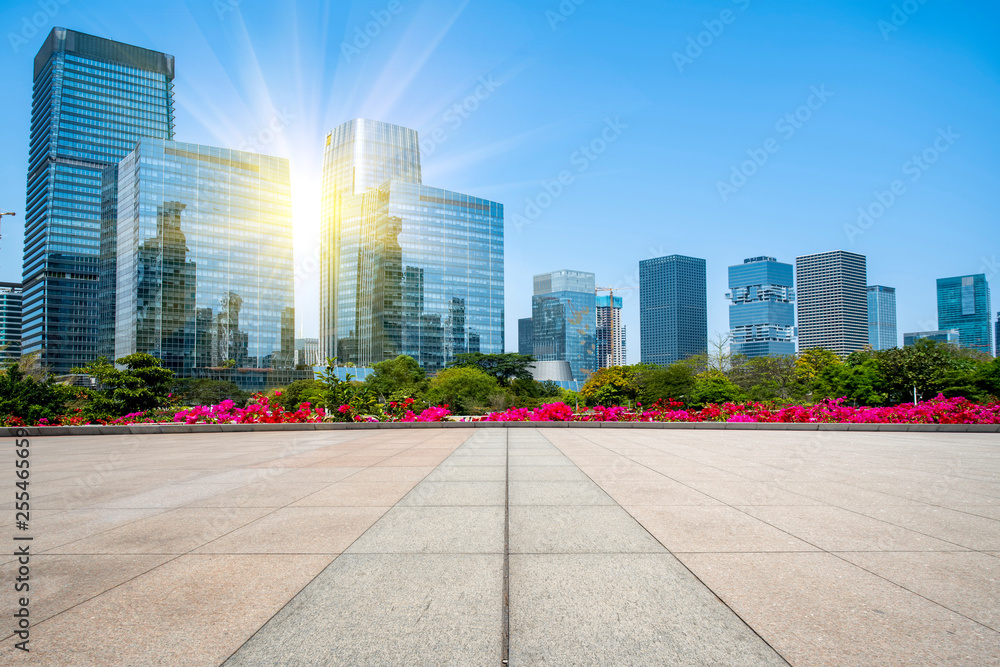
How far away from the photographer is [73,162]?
170375 millimetres

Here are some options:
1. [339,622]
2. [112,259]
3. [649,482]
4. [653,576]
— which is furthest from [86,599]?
[112,259]

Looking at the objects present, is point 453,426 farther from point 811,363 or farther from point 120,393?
point 811,363

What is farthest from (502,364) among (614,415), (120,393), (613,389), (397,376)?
(120,393)

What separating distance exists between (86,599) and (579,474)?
6572 mm

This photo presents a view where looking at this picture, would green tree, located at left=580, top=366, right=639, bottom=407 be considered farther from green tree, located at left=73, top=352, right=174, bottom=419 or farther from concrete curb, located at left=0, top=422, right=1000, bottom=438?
green tree, located at left=73, top=352, right=174, bottom=419

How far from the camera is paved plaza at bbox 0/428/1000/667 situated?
2930mm

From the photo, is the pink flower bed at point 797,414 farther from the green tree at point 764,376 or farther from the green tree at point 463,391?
the green tree at point 463,391

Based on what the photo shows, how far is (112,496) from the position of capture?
281 inches

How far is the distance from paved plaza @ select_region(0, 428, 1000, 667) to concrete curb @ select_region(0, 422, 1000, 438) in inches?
388

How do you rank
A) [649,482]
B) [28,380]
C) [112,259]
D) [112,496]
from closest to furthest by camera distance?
[112,496] → [649,482] → [28,380] → [112,259]

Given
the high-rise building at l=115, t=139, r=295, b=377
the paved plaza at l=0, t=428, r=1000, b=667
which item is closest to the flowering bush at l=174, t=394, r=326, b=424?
the paved plaza at l=0, t=428, r=1000, b=667

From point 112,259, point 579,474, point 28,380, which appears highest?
point 112,259

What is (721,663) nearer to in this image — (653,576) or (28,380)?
(653,576)

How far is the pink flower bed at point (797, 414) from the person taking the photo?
1786 centimetres
